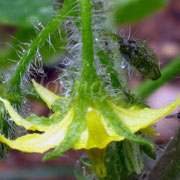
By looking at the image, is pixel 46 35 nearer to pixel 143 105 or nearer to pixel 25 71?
pixel 25 71

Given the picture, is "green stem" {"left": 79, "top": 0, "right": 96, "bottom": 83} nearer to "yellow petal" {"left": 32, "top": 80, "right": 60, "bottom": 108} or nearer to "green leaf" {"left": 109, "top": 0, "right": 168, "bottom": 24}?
"yellow petal" {"left": 32, "top": 80, "right": 60, "bottom": 108}

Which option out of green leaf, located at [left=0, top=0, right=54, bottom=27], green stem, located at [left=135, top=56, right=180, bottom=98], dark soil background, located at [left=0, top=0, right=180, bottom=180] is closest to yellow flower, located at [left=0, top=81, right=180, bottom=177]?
green stem, located at [left=135, top=56, right=180, bottom=98]

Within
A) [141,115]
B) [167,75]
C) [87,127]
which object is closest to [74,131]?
[87,127]

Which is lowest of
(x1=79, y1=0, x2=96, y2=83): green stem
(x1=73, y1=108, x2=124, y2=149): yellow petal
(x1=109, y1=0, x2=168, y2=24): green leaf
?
(x1=73, y1=108, x2=124, y2=149): yellow petal

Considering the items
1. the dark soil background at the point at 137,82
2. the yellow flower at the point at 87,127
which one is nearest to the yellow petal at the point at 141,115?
the yellow flower at the point at 87,127

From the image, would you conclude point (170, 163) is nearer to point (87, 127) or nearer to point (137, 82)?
point (87, 127)

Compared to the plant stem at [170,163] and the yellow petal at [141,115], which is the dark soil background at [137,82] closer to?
the plant stem at [170,163]
